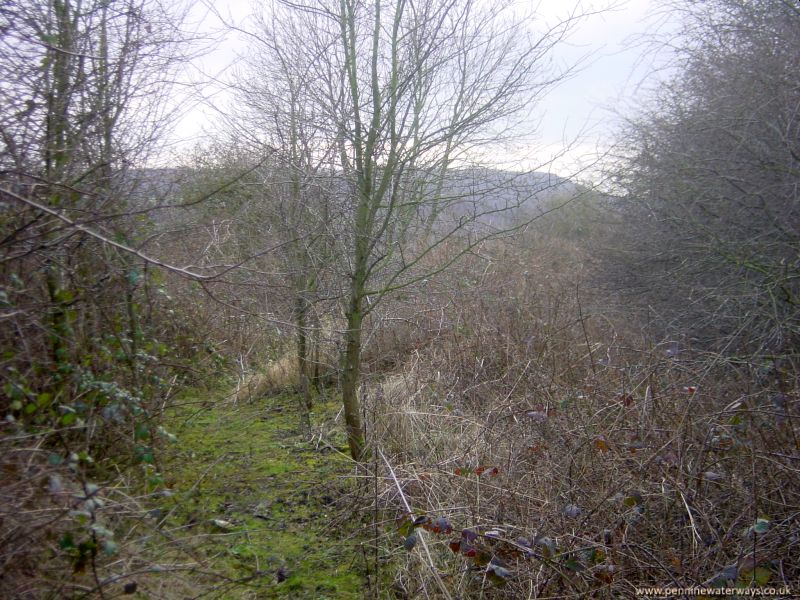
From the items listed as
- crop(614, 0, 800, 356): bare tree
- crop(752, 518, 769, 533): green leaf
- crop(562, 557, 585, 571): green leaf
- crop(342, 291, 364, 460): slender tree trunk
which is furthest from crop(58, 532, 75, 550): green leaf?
crop(614, 0, 800, 356): bare tree

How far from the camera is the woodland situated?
2.88 meters

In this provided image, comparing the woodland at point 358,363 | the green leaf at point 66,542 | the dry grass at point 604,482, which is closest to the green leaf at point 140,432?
the woodland at point 358,363

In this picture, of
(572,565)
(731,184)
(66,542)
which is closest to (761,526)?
(572,565)

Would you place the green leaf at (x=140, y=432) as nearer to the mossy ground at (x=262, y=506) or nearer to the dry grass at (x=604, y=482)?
the mossy ground at (x=262, y=506)

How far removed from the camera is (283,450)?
5.36 metres

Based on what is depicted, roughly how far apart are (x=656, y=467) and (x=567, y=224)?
1342 cm

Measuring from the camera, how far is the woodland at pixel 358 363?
9.45ft

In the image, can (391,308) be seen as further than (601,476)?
Yes

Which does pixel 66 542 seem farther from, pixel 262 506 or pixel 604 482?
pixel 604 482

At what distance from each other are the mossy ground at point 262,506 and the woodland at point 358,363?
0.09ft

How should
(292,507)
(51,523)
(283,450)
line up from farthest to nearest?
1. (283,450)
2. (292,507)
3. (51,523)

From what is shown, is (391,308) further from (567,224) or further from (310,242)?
(567,224)

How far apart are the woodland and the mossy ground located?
3 centimetres

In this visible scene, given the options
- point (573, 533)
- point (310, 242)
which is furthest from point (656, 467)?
point (310, 242)
